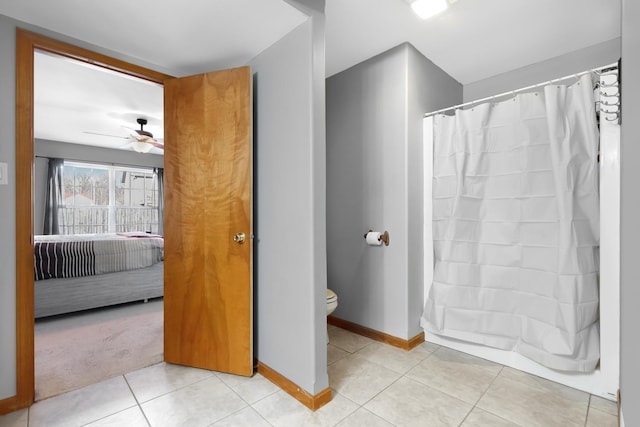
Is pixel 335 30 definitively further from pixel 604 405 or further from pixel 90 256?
pixel 90 256

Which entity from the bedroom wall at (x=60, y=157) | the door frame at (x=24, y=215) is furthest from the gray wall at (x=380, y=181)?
the bedroom wall at (x=60, y=157)

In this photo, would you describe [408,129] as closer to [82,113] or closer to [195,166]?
[195,166]

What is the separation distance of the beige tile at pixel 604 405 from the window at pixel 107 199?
24.1 feet

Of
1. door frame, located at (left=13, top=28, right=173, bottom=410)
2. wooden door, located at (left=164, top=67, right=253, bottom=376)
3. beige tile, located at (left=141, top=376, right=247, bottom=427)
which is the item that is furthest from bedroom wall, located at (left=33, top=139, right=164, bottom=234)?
beige tile, located at (left=141, top=376, right=247, bottom=427)

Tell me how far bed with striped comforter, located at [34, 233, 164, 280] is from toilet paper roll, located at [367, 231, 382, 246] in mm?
2879

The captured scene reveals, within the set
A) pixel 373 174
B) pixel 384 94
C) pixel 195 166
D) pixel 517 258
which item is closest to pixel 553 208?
pixel 517 258

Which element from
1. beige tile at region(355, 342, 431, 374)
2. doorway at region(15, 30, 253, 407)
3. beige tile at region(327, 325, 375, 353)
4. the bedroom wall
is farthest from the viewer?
the bedroom wall

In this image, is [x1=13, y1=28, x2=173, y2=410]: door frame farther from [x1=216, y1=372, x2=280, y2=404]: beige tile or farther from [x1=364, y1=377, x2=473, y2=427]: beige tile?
[x1=364, y1=377, x2=473, y2=427]: beige tile

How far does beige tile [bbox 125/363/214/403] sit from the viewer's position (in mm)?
1800

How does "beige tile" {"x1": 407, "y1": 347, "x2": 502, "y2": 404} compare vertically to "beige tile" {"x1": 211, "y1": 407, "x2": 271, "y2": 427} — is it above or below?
below

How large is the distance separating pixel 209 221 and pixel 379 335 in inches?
65.1

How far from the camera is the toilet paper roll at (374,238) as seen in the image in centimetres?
245

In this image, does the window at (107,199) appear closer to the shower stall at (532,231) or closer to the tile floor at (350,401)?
the tile floor at (350,401)

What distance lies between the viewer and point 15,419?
5.11ft
